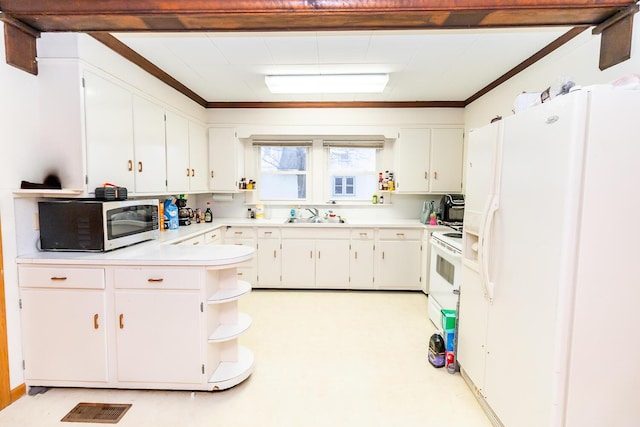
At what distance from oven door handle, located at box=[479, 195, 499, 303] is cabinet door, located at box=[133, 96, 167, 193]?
267 cm

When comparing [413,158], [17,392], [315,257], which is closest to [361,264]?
[315,257]

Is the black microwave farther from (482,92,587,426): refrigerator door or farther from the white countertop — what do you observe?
(482,92,587,426): refrigerator door

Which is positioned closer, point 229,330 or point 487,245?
point 487,245

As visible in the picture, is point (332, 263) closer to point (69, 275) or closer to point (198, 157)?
point (198, 157)

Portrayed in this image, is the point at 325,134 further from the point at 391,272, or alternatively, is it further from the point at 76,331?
the point at 76,331

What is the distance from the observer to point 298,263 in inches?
160

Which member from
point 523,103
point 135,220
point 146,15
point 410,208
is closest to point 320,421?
point 135,220

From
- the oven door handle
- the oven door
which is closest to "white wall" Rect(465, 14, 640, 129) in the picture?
the oven door handle

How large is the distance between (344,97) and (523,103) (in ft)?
7.90

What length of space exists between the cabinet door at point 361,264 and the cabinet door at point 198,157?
6.66 ft

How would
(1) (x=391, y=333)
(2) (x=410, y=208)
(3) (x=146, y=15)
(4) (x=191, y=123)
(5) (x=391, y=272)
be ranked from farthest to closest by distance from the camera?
(2) (x=410, y=208) → (5) (x=391, y=272) → (4) (x=191, y=123) → (1) (x=391, y=333) → (3) (x=146, y=15)

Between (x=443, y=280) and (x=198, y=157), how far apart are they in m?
3.10

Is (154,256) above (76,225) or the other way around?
the other way around

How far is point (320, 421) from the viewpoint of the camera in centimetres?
190
